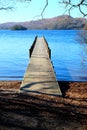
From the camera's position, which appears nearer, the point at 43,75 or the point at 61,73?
the point at 43,75

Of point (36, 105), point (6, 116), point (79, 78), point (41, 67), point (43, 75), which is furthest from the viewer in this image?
point (79, 78)

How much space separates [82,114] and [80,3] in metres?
5.38

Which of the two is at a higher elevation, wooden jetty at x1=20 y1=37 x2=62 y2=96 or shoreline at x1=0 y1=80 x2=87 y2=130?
shoreline at x1=0 y1=80 x2=87 y2=130

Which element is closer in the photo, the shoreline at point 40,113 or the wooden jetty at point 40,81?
the shoreline at point 40,113

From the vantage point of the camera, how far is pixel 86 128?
877 cm

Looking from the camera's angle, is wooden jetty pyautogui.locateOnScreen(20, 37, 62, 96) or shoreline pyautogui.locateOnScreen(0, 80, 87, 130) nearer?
shoreline pyautogui.locateOnScreen(0, 80, 87, 130)

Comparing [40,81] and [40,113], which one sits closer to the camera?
[40,113]

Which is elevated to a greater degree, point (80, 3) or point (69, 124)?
point (80, 3)

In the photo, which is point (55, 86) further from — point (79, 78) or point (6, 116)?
point (79, 78)

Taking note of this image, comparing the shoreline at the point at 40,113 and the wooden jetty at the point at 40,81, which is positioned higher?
the shoreline at the point at 40,113

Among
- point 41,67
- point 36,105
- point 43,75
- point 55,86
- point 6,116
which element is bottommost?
point 41,67

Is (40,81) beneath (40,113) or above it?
beneath

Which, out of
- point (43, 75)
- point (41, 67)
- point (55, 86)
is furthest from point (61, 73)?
point (55, 86)

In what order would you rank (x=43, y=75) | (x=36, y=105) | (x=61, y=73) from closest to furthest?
(x=36, y=105), (x=43, y=75), (x=61, y=73)
